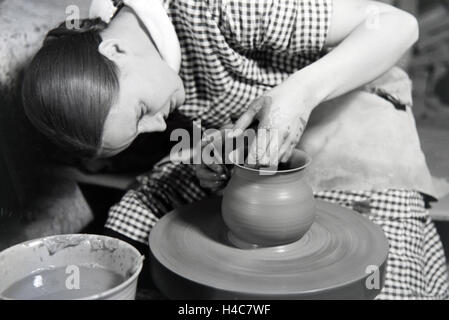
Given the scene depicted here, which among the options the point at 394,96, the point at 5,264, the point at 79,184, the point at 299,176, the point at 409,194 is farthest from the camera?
the point at 79,184

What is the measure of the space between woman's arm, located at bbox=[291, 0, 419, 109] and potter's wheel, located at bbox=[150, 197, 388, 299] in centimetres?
32

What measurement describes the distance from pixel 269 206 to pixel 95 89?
17.7 inches

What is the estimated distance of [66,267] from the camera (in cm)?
108

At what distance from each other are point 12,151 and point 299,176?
3.05ft

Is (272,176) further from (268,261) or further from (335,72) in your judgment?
(335,72)

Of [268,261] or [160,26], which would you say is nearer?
[268,261]

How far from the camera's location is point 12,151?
1654 millimetres

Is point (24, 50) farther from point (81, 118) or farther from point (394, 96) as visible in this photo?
point (394, 96)

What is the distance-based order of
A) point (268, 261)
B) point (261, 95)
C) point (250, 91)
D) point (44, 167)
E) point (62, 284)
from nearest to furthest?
1. point (62, 284)
2. point (268, 261)
3. point (261, 95)
4. point (250, 91)
5. point (44, 167)

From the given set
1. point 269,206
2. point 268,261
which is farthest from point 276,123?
point 268,261

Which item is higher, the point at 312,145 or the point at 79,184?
the point at 312,145

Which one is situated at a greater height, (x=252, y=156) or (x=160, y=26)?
(x=160, y=26)

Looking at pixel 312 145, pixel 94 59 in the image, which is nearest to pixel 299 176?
pixel 312 145

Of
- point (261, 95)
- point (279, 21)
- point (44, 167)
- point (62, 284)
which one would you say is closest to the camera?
point (62, 284)
